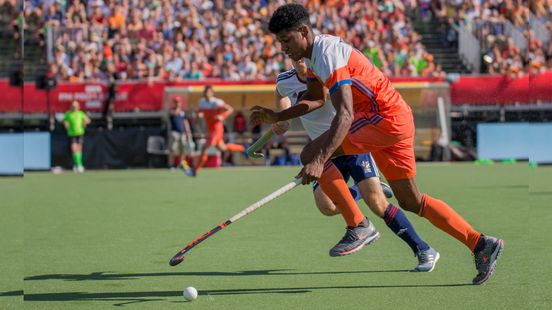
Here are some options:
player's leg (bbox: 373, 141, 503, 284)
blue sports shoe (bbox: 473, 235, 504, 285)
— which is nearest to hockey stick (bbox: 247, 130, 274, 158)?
player's leg (bbox: 373, 141, 503, 284)

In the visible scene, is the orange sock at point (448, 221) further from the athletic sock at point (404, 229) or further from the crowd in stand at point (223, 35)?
the crowd in stand at point (223, 35)

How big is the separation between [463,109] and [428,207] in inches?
788

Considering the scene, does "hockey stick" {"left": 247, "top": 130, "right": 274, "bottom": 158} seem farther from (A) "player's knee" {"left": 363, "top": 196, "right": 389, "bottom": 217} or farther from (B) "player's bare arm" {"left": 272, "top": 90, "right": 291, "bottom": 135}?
(A) "player's knee" {"left": 363, "top": 196, "right": 389, "bottom": 217}

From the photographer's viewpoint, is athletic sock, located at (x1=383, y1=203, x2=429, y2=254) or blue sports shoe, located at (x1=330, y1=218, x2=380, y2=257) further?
blue sports shoe, located at (x1=330, y1=218, x2=380, y2=257)

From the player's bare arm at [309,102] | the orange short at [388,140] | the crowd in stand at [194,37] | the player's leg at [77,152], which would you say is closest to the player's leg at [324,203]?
the player's bare arm at [309,102]

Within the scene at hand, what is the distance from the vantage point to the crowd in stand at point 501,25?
27.4 metres

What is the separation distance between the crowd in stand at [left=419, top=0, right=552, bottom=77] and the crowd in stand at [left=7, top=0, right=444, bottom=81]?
1303mm

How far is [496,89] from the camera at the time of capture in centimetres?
2695

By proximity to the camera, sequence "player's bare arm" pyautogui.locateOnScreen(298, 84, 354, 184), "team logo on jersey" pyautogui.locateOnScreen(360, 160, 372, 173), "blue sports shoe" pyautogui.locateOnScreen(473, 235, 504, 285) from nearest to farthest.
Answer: "player's bare arm" pyautogui.locateOnScreen(298, 84, 354, 184)
"blue sports shoe" pyautogui.locateOnScreen(473, 235, 504, 285)
"team logo on jersey" pyautogui.locateOnScreen(360, 160, 372, 173)

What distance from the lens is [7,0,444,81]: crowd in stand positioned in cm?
2739

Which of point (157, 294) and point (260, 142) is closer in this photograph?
point (157, 294)

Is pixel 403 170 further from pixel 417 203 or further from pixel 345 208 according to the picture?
pixel 345 208

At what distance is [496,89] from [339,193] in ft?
64.1

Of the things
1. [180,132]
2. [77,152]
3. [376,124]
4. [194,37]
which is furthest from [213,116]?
[376,124]
